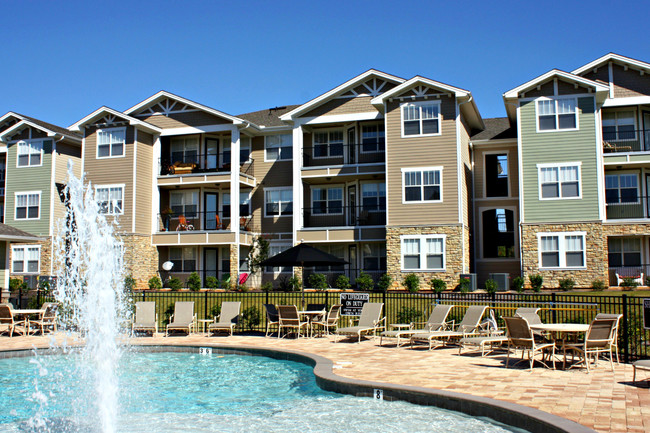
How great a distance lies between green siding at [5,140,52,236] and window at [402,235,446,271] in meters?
20.6

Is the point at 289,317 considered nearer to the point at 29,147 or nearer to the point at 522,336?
the point at 522,336

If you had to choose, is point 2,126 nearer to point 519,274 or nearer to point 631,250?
point 519,274

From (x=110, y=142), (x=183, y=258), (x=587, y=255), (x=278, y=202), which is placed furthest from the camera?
(x=183, y=258)

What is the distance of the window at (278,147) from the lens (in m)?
34.9

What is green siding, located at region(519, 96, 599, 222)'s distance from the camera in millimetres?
27266

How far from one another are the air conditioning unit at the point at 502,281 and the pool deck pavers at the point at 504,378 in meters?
13.4

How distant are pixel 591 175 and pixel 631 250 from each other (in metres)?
4.60

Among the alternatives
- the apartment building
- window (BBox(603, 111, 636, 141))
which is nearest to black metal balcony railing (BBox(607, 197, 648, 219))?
the apartment building

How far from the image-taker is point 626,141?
2939cm

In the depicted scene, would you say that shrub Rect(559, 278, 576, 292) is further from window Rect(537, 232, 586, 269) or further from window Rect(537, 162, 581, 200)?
window Rect(537, 162, 581, 200)

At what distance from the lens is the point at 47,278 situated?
33375 millimetres

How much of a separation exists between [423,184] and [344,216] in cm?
584

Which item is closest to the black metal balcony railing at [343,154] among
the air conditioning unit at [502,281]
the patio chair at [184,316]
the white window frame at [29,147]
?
the air conditioning unit at [502,281]

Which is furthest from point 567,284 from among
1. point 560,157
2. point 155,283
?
point 155,283
